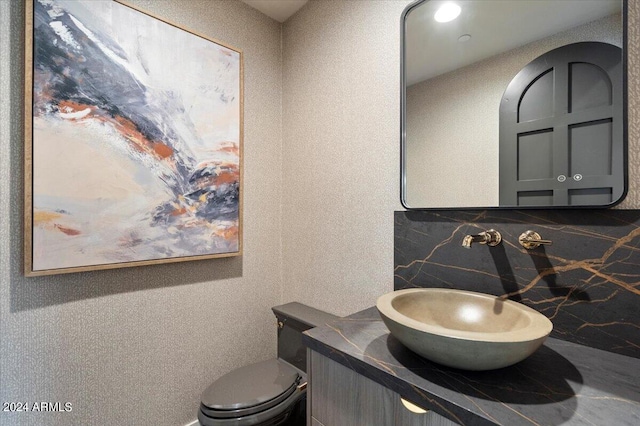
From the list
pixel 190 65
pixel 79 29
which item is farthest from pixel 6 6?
pixel 190 65

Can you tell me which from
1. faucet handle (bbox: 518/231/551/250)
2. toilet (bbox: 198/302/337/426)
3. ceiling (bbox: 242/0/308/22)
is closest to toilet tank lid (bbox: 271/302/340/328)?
toilet (bbox: 198/302/337/426)

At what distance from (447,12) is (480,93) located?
367 millimetres

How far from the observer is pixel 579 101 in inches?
32.9

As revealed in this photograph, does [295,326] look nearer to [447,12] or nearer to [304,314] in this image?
[304,314]

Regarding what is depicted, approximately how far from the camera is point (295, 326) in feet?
5.14

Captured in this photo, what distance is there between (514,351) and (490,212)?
52cm

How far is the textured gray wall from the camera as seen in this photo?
3.45ft

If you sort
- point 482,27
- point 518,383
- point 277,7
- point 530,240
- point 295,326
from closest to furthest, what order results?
point 518,383
point 530,240
point 482,27
point 295,326
point 277,7

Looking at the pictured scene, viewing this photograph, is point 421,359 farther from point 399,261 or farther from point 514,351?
point 399,261

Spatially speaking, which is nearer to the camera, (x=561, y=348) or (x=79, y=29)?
(x=561, y=348)

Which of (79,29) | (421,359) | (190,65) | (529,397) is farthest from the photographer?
(190,65)

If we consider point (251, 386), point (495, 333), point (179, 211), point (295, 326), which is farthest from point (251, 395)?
point (495, 333)

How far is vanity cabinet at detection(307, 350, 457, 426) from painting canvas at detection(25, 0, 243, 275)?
0.90 meters

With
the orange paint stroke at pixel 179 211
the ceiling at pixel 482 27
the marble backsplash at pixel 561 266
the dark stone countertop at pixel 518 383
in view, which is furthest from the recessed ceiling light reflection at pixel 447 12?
the orange paint stroke at pixel 179 211
